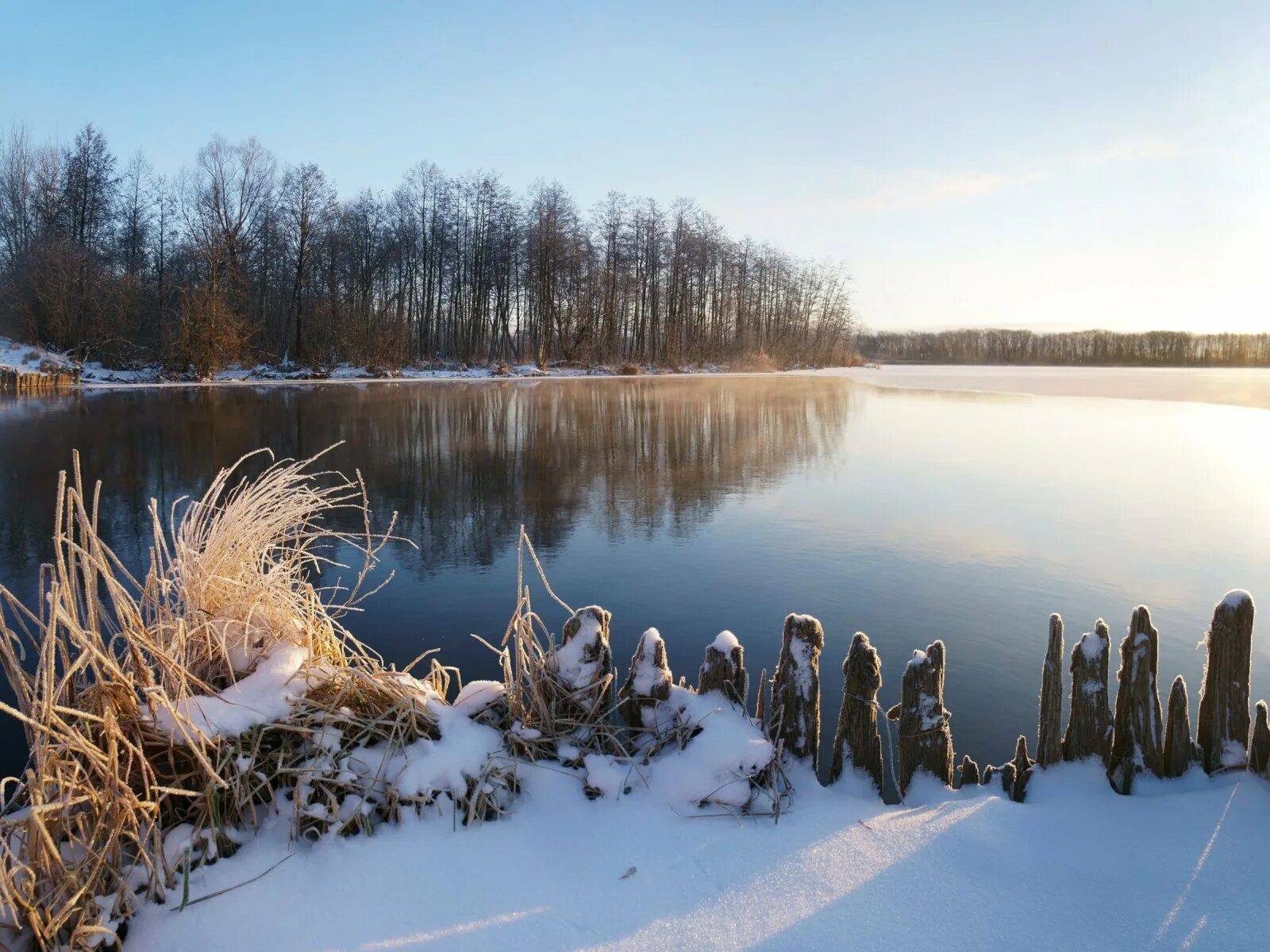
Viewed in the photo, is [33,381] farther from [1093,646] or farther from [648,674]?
[1093,646]

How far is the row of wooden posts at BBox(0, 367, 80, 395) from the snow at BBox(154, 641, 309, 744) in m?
31.4

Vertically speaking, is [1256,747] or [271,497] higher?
[271,497]

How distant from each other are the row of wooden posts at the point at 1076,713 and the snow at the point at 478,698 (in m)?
0.98

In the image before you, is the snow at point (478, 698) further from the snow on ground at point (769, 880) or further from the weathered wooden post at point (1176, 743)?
the weathered wooden post at point (1176, 743)

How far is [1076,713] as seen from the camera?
3.15 metres

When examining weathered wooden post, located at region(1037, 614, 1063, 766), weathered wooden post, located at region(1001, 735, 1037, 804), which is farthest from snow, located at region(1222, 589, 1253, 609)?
weathered wooden post, located at region(1001, 735, 1037, 804)

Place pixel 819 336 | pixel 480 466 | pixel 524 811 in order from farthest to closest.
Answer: pixel 819 336, pixel 480 466, pixel 524 811

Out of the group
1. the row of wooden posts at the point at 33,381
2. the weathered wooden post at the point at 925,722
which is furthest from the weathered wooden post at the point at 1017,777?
the row of wooden posts at the point at 33,381

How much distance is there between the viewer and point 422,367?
48.1 metres

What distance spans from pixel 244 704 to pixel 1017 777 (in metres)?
2.92

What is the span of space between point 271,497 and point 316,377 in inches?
1630

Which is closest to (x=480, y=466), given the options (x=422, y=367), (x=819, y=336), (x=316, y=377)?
(x=316, y=377)

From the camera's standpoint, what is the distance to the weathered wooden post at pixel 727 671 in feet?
10.5

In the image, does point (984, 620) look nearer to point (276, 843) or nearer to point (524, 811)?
point (524, 811)
